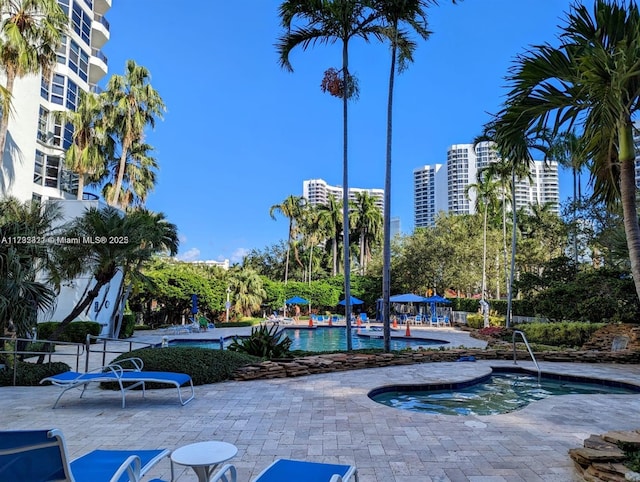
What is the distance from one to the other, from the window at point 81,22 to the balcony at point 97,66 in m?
1.52

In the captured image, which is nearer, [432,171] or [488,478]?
[488,478]

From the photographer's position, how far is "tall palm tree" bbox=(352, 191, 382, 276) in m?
39.6

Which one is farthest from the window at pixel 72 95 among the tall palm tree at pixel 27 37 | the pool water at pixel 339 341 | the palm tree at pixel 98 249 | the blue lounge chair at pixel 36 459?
the blue lounge chair at pixel 36 459

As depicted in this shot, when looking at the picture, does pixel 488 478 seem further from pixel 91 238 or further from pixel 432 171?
pixel 432 171

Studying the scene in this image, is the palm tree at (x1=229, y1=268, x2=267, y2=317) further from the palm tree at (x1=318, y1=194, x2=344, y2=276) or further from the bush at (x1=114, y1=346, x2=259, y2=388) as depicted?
the bush at (x1=114, y1=346, x2=259, y2=388)

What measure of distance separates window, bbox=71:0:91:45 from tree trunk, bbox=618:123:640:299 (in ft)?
87.4

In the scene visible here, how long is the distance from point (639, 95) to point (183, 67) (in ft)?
56.4

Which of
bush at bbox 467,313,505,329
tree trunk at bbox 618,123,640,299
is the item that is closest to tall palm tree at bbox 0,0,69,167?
tree trunk at bbox 618,123,640,299

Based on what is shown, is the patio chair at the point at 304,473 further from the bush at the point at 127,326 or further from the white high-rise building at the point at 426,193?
the white high-rise building at the point at 426,193

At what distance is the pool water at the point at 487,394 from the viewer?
21.8 ft

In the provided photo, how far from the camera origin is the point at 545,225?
99.3 feet

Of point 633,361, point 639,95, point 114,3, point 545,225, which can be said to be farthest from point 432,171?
point 639,95

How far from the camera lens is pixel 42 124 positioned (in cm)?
1984

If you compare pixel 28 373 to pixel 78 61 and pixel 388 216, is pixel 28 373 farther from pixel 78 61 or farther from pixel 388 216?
pixel 78 61
